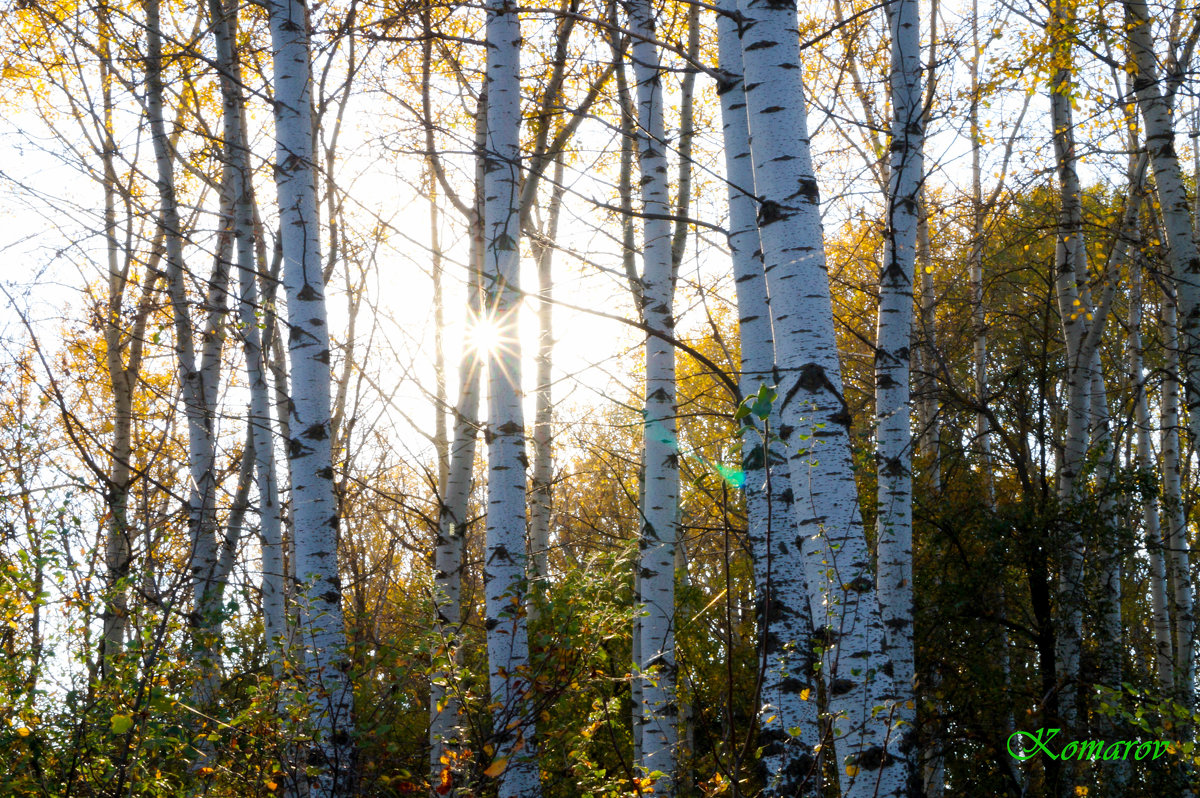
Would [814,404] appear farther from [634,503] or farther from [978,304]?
[978,304]

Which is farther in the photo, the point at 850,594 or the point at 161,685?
the point at 161,685

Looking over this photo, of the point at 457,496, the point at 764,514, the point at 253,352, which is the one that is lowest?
the point at 764,514

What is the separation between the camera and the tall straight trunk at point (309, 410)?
3836 mm

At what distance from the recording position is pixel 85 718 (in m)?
3.56

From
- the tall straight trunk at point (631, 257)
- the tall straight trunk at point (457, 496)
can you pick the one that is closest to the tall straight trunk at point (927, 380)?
the tall straight trunk at point (631, 257)

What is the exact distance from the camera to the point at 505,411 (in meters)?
4.04

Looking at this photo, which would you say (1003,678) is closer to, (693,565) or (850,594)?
(850,594)

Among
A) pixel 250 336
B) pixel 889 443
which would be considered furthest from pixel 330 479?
pixel 889 443

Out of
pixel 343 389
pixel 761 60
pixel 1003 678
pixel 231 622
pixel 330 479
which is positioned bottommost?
pixel 1003 678

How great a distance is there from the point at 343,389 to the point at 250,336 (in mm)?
3546

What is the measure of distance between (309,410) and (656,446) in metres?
2.18

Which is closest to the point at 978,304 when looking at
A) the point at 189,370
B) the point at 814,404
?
the point at 814,404

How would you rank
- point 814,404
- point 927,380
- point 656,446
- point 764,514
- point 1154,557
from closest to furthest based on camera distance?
point 814,404, point 764,514, point 656,446, point 1154,557, point 927,380

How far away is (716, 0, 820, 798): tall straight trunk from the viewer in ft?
11.3
